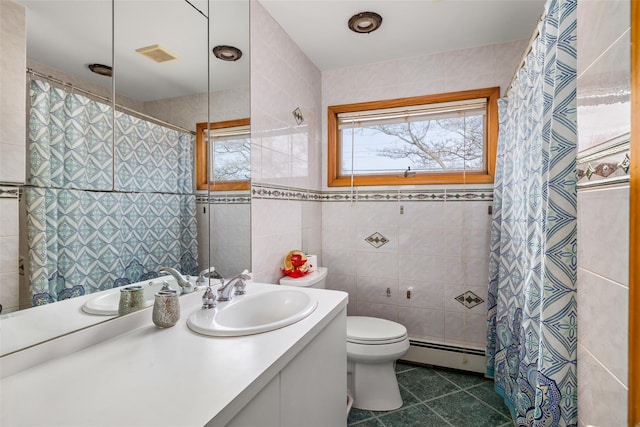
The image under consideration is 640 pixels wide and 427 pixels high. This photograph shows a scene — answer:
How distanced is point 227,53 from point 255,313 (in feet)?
4.07

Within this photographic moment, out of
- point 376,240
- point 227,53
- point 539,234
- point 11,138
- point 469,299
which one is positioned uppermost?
point 227,53

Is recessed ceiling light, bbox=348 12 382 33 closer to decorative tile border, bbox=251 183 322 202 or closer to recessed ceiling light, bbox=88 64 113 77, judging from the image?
decorative tile border, bbox=251 183 322 202

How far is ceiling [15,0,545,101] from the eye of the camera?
0.89 metres

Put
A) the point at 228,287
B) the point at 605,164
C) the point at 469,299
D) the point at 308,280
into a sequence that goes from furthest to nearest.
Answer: the point at 469,299
the point at 308,280
the point at 228,287
the point at 605,164

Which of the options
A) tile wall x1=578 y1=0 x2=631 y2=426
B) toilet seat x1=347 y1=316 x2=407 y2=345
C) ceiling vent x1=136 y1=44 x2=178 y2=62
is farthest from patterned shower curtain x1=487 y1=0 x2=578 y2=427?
ceiling vent x1=136 y1=44 x2=178 y2=62

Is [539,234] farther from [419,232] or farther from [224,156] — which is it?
[224,156]

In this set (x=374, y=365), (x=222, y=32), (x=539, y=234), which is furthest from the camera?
(x=374, y=365)

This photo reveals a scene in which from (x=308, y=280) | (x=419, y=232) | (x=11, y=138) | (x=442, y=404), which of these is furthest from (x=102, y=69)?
(x=442, y=404)

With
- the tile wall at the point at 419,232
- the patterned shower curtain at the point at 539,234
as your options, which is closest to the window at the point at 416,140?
the tile wall at the point at 419,232

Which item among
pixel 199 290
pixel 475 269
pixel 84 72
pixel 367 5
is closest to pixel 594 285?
pixel 199 290

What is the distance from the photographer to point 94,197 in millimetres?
962

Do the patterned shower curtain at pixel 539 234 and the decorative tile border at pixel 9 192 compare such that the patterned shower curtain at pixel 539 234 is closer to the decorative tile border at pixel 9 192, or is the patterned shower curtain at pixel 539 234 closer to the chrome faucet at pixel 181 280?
the chrome faucet at pixel 181 280

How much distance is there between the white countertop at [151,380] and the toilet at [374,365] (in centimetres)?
95

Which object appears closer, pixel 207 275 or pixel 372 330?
pixel 207 275
